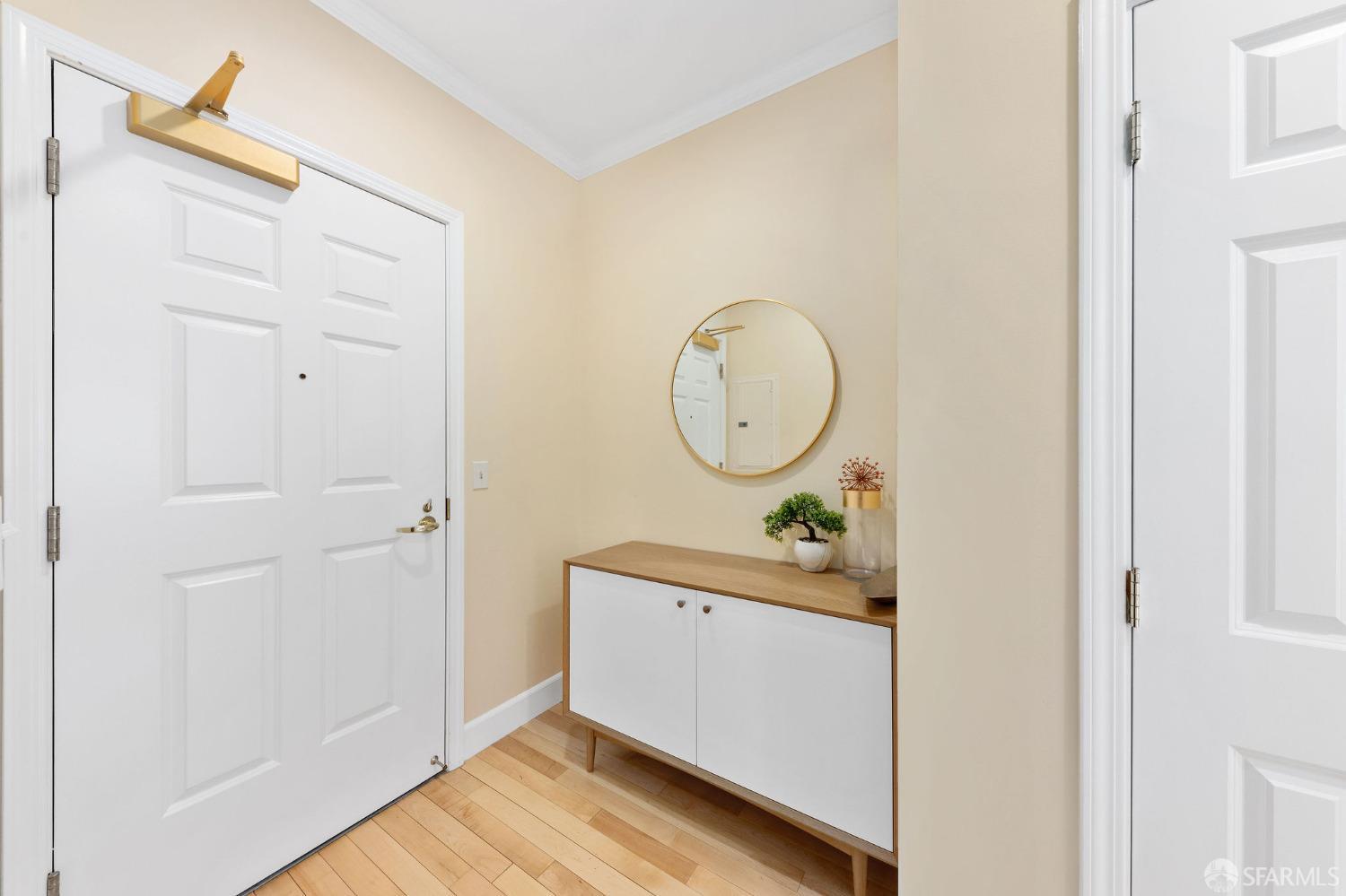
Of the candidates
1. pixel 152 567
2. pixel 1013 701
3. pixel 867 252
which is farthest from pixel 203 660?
pixel 867 252

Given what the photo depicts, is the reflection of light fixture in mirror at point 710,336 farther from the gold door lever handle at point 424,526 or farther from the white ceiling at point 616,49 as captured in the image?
the gold door lever handle at point 424,526

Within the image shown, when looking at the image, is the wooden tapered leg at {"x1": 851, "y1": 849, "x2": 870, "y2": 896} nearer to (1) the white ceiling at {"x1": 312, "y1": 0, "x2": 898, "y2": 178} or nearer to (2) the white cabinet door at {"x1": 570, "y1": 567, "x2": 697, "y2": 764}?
(2) the white cabinet door at {"x1": 570, "y1": 567, "x2": 697, "y2": 764}

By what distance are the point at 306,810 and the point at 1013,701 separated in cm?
194

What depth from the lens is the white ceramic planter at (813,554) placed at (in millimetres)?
1711

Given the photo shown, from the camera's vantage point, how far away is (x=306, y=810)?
1.48 meters

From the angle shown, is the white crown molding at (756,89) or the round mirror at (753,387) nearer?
the white crown molding at (756,89)

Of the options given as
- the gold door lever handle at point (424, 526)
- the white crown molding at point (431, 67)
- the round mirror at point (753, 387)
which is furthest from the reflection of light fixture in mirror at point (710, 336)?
the gold door lever handle at point (424, 526)

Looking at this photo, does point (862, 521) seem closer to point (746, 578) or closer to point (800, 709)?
point (746, 578)

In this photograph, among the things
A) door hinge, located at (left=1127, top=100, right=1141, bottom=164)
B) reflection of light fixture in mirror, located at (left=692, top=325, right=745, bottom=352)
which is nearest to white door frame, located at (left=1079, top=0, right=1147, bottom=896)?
door hinge, located at (left=1127, top=100, right=1141, bottom=164)

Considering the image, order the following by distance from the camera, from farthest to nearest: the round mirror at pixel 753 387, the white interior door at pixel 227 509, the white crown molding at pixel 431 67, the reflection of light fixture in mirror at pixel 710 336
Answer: the reflection of light fixture in mirror at pixel 710 336 → the round mirror at pixel 753 387 → the white crown molding at pixel 431 67 → the white interior door at pixel 227 509

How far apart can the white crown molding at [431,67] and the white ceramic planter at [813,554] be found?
2.10 m

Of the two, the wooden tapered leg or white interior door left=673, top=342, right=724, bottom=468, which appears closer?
the wooden tapered leg

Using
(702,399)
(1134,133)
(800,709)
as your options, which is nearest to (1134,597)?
(1134,133)

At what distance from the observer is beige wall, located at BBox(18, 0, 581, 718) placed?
1.31 metres
